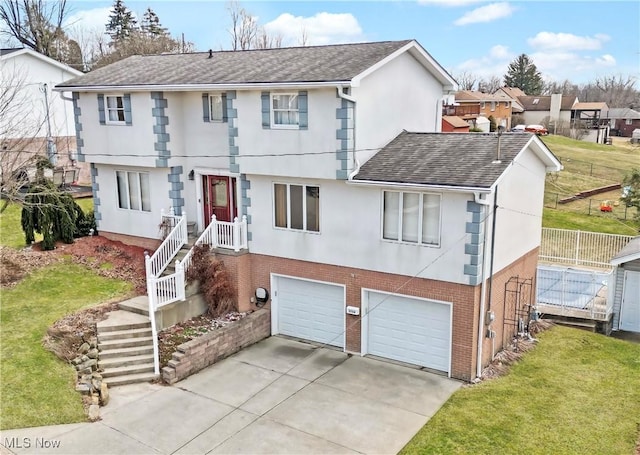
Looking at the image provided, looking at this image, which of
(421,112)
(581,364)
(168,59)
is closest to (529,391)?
(581,364)

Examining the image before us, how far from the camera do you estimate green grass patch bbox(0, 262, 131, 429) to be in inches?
471

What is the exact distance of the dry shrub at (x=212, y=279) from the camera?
16672 mm

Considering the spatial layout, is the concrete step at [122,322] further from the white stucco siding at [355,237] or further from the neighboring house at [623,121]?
the neighboring house at [623,121]

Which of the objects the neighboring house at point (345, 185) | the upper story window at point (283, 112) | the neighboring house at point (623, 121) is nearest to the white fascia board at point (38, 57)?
the neighboring house at point (345, 185)

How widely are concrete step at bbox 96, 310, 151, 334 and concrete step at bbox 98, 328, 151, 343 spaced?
9 cm

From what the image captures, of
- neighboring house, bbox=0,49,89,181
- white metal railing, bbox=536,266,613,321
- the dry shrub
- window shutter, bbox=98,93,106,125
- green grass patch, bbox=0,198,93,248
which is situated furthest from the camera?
neighboring house, bbox=0,49,89,181

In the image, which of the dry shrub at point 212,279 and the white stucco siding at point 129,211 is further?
the white stucco siding at point 129,211

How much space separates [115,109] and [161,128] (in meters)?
2.17

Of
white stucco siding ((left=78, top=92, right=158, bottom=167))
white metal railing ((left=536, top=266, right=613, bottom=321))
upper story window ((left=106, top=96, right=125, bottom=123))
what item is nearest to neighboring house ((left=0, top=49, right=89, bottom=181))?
white stucco siding ((left=78, top=92, right=158, bottom=167))

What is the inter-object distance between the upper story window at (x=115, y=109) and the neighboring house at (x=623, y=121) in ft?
289

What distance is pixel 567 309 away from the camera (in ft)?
61.6

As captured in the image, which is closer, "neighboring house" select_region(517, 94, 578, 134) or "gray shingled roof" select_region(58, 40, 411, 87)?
"gray shingled roof" select_region(58, 40, 411, 87)

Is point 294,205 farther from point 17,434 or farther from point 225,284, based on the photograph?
point 17,434

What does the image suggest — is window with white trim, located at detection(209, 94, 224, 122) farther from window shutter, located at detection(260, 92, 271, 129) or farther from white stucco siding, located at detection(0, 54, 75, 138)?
white stucco siding, located at detection(0, 54, 75, 138)
